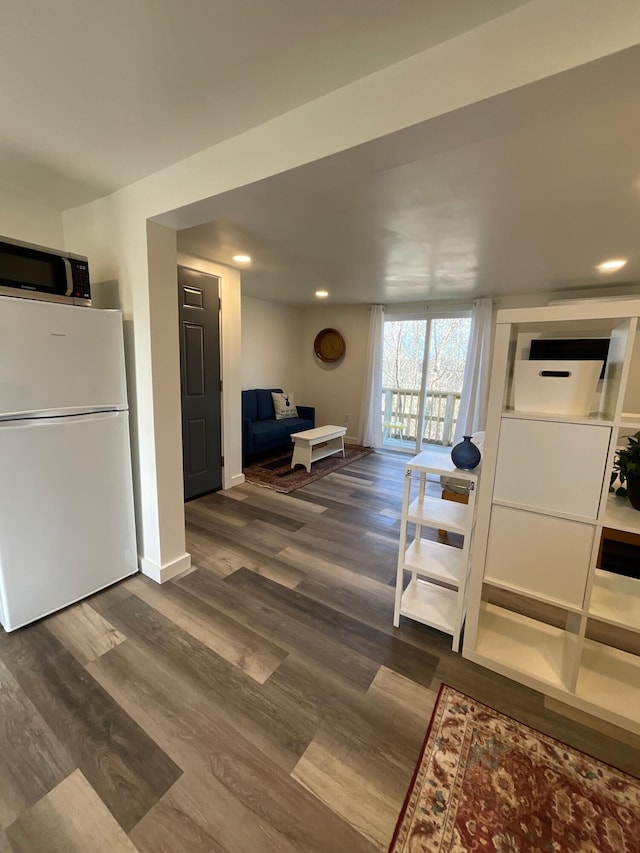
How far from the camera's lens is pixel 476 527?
1.57 metres

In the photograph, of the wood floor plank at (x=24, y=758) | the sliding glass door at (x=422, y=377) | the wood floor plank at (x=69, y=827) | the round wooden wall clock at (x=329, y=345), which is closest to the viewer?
the wood floor plank at (x=69, y=827)

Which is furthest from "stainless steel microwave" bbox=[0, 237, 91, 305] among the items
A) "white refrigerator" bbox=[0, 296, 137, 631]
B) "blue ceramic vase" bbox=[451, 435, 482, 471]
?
"blue ceramic vase" bbox=[451, 435, 482, 471]

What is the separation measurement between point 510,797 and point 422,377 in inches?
191

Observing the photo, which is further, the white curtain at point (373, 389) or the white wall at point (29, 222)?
the white curtain at point (373, 389)

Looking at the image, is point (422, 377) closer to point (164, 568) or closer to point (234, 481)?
point (234, 481)

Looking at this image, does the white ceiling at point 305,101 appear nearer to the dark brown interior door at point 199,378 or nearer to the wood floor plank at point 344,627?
the dark brown interior door at point 199,378

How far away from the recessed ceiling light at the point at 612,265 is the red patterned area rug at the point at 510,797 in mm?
3487

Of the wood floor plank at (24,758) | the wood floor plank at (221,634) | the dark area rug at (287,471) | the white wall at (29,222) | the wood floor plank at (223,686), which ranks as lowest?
the wood floor plank at (24,758)

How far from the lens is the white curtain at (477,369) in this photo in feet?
15.0

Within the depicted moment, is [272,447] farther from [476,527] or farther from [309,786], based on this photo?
[309,786]

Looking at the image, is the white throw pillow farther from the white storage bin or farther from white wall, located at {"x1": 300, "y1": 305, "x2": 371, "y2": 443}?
the white storage bin

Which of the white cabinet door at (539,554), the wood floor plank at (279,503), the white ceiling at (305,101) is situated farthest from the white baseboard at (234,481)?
the white cabinet door at (539,554)

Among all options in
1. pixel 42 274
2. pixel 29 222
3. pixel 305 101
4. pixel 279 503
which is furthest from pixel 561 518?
pixel 29 222

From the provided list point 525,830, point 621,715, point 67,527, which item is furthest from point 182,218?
point 621,715
